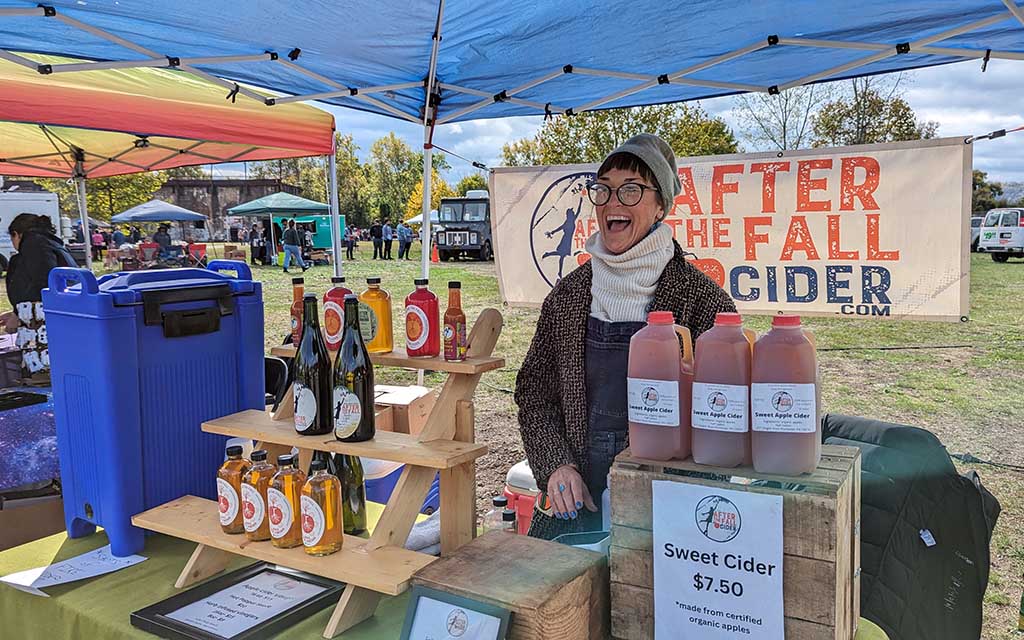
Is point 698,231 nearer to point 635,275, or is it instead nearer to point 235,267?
point 635,275

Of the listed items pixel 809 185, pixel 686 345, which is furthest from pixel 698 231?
pixel 686 345

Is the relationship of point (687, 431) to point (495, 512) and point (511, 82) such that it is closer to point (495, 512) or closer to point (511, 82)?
point (495, 512)

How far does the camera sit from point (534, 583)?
4.03ft

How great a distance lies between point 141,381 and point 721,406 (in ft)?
4.58

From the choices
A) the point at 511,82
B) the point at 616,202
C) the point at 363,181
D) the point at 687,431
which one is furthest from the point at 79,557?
the point at 363,181

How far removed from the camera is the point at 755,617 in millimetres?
1139

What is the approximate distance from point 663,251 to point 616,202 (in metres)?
0.20

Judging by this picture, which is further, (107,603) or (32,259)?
(32,259)

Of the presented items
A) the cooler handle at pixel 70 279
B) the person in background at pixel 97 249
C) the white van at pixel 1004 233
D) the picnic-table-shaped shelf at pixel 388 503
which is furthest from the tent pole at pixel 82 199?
the white van at pixel 1004 233

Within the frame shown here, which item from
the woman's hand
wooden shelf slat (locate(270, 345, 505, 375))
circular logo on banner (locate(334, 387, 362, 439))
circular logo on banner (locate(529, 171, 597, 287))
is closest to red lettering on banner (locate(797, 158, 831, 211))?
circular logo on banner (locate(529, 171, 597, 287))

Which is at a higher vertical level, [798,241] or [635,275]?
[798,241]

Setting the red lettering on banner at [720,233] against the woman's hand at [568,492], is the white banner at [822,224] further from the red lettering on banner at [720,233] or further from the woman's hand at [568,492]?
the woman's hand at [568,492]

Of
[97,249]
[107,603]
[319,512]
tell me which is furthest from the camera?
[97,249]

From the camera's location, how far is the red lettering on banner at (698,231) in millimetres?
4012
